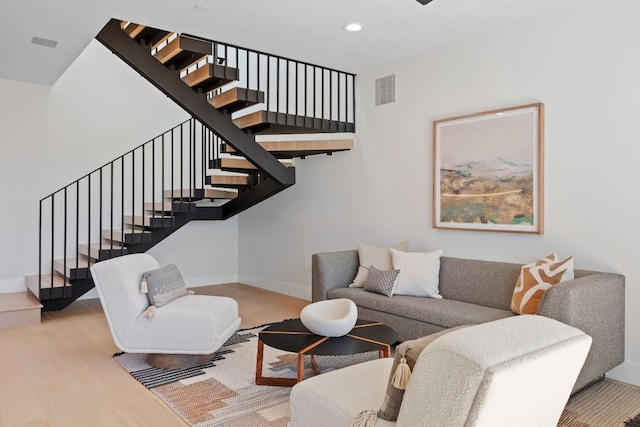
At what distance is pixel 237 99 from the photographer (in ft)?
14.8

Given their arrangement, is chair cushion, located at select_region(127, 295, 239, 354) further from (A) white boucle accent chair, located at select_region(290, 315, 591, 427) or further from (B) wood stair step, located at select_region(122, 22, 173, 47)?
(B) wood stair step, located at select_region(122, 22, 173, 47)

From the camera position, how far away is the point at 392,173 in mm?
5141

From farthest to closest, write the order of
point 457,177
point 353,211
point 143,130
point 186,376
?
point 143,130 < point 353,211 < point 457,177 < point 186,376

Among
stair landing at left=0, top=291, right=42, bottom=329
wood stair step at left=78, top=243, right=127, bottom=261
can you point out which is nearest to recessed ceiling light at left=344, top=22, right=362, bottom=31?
wood stair step at left=78, top=243, right=127, bottom=261

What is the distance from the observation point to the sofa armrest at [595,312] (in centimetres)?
287

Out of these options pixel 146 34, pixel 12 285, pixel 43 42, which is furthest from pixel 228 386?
pixel 12 285

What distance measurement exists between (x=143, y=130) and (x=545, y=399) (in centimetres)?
622

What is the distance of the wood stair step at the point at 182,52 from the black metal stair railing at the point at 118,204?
1392mm

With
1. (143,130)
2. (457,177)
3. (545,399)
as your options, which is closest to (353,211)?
(457,177)

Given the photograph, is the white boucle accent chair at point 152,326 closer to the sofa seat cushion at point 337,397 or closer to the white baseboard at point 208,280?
the sofa seat cushion at point 337,397

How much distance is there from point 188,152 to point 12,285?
109 inches

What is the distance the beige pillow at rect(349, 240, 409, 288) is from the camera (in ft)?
15.1

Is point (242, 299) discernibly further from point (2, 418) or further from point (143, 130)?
point (2, 418)

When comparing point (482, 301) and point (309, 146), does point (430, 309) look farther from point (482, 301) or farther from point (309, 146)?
point (309, 146)
